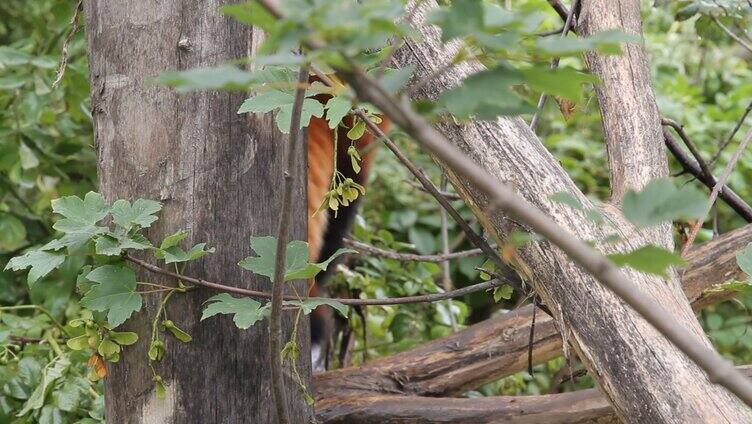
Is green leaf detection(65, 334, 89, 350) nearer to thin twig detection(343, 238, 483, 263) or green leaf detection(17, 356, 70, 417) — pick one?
green leaf detection(17, 356, 70, 417)

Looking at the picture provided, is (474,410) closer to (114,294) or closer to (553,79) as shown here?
(114,294)

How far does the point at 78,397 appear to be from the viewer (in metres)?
1.87

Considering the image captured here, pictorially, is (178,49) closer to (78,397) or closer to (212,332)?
(212,332)

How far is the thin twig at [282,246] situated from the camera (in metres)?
0.93

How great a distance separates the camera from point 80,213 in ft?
4.62

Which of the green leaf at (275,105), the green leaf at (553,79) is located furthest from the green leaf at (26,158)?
the green leaf at (553,79)

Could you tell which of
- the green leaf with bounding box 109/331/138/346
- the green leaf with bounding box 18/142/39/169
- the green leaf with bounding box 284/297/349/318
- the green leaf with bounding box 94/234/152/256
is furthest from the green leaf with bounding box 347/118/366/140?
the green leaf with bounding box 18/142/39/169

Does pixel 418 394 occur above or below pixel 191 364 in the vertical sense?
below

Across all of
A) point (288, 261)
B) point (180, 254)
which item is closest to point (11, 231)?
point (180, 254)

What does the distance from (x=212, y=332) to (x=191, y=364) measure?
0.21 feet

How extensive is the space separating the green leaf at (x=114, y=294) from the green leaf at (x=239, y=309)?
0.43ft

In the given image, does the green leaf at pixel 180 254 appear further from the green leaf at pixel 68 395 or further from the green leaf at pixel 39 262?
the green leaf at pixel 68 395

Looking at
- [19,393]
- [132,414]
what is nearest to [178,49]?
[132,414]

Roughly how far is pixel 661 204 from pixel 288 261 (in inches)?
32.3
